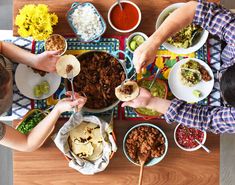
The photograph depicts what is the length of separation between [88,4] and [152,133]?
66cm

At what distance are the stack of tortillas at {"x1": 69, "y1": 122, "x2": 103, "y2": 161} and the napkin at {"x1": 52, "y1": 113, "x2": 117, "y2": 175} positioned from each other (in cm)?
2

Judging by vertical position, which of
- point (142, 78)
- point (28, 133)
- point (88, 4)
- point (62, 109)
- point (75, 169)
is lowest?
point (75, 169)

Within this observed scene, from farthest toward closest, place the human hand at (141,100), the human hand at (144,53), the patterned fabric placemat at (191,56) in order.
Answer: the patterned fabric placemat at (191,56) < the human hand at (141,100) < the human hand at (144,53)

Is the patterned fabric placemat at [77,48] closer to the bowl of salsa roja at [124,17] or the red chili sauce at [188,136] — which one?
the bowl of salsa roja at [124,17]

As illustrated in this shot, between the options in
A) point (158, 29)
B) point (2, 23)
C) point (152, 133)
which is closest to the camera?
point (158, 29)

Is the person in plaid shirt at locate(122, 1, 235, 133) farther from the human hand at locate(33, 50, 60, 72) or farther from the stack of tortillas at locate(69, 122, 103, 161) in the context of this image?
the human hand at locate(33, 50, 60, 72)

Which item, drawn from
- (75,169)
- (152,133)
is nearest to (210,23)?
(152,133)

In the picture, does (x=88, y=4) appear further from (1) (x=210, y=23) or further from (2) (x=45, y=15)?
(1) (x=210, y=23)

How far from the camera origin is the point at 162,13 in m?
1.54

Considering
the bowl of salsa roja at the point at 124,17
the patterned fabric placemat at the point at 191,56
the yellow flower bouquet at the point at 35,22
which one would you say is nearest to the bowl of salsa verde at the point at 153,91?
the patterned fabric placemat at the point at 191,56

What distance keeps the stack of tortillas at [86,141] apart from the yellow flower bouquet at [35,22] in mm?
445

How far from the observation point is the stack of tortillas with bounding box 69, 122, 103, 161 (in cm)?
151

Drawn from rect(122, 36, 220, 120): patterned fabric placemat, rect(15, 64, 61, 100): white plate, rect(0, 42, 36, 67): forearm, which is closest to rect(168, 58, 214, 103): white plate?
rect(122, 36, 220, 120): patterned fabric placemat

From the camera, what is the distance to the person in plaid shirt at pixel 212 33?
141 cm
